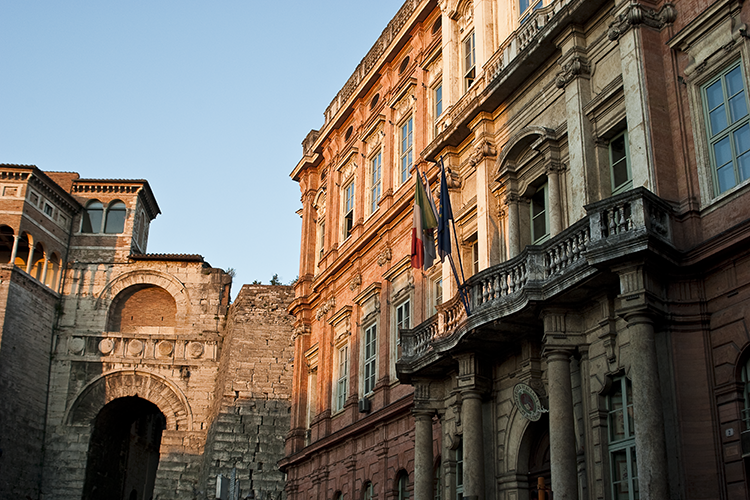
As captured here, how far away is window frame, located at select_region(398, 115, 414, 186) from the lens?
2380 centimetres

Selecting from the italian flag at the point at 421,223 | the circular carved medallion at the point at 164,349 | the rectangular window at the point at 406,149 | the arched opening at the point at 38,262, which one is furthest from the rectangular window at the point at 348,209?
the arched opening at the point at 38,262

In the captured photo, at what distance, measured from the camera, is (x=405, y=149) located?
24.4m

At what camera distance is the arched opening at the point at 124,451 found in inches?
1585

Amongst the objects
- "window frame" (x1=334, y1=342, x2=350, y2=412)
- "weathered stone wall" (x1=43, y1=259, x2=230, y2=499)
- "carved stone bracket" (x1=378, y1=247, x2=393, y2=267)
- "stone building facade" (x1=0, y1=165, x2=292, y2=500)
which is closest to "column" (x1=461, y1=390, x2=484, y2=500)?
"carved stone bracket" (x1=378, y1=247, x2=393, y2=267)

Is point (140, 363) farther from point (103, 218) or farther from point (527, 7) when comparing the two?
point (527, 7)

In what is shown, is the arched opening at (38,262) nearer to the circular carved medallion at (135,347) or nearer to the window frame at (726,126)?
the circular carved medallion at (135,347)

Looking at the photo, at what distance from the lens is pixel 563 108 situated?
1566cm

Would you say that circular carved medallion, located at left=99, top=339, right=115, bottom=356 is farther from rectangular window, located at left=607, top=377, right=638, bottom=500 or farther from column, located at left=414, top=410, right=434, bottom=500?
rectangular window, located at left=607, top=377, right=638, bottom=500

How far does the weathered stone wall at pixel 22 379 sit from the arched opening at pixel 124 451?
8.11 feet

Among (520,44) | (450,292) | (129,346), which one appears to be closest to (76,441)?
(129,346)

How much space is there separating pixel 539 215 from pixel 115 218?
31.9m

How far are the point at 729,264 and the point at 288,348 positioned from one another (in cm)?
2973

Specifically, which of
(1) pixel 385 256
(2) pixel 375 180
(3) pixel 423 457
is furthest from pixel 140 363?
(3) pixel 423 457

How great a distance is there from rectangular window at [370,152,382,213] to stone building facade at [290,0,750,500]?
2.16m
